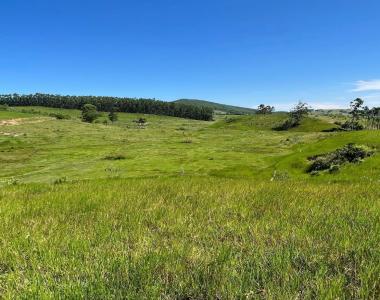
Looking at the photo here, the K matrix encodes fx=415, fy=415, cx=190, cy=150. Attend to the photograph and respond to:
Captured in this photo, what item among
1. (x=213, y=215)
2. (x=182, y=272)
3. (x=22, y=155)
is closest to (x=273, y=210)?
(x=213, y=215)

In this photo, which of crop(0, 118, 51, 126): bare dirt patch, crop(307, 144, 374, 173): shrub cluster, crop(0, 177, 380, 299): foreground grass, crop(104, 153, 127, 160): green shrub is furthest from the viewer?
crop(0, 118, 51, 126): bare dirt patch

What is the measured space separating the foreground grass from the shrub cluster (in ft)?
110

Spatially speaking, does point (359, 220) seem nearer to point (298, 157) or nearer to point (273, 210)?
point (273, 210)

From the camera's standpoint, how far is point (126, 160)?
82.7m

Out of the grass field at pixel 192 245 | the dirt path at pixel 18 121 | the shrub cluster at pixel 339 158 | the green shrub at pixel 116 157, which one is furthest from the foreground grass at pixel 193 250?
the dirt path at pixel 18 121

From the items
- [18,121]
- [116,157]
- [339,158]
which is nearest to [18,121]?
[18,121]

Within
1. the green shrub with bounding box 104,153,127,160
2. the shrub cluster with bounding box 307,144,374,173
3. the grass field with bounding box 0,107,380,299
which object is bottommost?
the green shrub with bounding box 104,153,127,160

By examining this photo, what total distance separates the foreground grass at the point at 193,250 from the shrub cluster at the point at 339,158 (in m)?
33.4

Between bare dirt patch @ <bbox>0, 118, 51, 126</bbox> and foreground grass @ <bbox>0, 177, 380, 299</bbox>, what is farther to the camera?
bare dirt patch @ <bbox>0, 118, 51, 126</bbox>

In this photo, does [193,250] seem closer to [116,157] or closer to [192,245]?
[192,245]

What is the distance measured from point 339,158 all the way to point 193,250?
41.6m

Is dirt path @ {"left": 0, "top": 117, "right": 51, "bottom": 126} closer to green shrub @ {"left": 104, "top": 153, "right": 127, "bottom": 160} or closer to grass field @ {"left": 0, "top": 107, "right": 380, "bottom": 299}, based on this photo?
green shrub @ {"left": 104, "top": 153, "right": 127, "bottom": 160}

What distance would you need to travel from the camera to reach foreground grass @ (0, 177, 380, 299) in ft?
17.3

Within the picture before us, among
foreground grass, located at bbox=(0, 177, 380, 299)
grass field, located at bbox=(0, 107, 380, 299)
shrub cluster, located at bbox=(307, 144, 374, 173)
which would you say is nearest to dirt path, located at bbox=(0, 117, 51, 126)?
shrub cluster, located at bbox=(307, 144, 374, 173)
